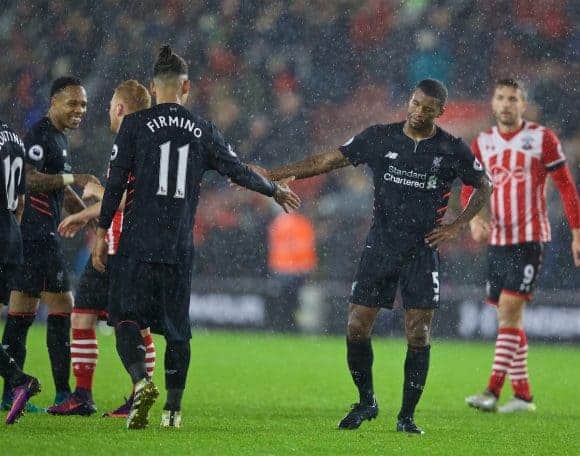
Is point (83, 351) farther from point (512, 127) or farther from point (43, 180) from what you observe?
point (512, 127)

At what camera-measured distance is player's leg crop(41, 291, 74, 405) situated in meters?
6.90

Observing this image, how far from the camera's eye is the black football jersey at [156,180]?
5734 mm

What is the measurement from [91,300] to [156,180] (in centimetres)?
124

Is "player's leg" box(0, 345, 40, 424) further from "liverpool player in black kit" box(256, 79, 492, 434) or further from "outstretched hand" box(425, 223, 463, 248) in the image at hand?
"outstretched hand" box(425, 223, 463, 248)

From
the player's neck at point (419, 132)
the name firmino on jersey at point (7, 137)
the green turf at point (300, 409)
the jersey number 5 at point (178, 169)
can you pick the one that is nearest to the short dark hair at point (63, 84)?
the name firmino on jersey at point (7, 137)

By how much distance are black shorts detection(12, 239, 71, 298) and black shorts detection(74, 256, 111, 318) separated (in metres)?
0.16

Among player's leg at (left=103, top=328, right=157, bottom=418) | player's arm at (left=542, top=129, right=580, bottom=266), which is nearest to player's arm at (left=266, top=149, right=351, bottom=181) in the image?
player's leg at (left=103, top=328, right=157, bottom=418)

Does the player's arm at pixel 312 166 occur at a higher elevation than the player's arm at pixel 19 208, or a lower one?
higher

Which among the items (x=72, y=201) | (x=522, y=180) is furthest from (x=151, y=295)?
(x=522, y=180)

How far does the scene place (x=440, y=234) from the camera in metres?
6.16

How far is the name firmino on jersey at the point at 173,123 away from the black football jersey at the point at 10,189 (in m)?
0.71

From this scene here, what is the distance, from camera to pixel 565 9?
16.5 m

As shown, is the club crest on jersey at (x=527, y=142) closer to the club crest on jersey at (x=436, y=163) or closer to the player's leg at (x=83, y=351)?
the club crest on jersey at (x=436, y=163)

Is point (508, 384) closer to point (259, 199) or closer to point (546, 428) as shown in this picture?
point (546, 428)
